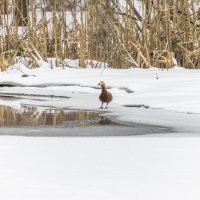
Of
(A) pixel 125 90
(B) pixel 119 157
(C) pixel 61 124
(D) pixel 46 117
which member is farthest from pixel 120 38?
(B) pixel 119 157

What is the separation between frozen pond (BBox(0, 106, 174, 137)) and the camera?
213 inches

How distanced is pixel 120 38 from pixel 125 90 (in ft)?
6.75

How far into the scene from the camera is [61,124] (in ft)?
19.7

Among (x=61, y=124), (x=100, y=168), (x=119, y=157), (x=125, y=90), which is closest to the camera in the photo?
(x=100, y=168)

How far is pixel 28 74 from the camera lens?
1019 centimetres

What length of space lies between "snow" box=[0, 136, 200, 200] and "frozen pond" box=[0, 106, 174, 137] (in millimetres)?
487

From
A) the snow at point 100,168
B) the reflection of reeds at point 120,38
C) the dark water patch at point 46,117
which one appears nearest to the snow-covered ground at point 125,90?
the dark water patch at point 46,117

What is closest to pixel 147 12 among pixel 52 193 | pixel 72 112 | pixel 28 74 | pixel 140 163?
pixel 28 74

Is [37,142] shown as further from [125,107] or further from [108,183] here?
[125,107]

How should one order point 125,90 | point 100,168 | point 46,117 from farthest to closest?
point 125,90 < point 46,117 < point 100,168

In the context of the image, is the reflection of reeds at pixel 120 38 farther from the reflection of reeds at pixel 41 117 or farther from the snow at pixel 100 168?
the snow at pixel 100 168

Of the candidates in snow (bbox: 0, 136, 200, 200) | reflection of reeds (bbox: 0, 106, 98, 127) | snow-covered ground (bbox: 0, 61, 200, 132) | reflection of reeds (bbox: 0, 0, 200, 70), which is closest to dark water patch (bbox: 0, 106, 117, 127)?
reflection of reeds (bbox: 0, 106, 98, 127)

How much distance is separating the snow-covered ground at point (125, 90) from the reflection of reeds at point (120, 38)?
0.94 feet

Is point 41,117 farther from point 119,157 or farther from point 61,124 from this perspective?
point 119,157
